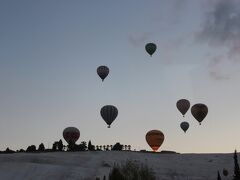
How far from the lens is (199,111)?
87188 mm

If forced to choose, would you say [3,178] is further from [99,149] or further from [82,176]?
[99,149]

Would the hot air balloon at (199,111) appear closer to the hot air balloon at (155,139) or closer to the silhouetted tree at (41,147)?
the hot air balloon at (155,139)

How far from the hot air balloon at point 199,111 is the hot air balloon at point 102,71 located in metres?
16.9

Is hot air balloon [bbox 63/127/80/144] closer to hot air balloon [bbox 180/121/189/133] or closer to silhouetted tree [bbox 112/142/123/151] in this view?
silhouetted tree [bbox 112/142/123/151]

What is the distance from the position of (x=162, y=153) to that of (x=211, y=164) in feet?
44.0

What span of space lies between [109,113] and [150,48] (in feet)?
44.5

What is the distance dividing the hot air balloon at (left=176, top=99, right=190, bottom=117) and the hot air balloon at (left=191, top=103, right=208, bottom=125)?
1.41 metres

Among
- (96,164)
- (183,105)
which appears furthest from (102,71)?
(96,164)

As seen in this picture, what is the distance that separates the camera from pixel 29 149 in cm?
11175

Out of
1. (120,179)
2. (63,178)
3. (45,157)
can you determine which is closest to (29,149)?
(45,157)

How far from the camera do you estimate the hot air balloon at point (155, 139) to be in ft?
293

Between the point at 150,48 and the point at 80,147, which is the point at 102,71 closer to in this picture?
Answer: the point at 150,48

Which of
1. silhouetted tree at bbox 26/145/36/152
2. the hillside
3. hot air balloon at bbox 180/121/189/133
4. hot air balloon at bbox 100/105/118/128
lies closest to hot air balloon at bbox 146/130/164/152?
the hillside

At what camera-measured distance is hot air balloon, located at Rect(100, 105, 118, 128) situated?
86.0 metres
